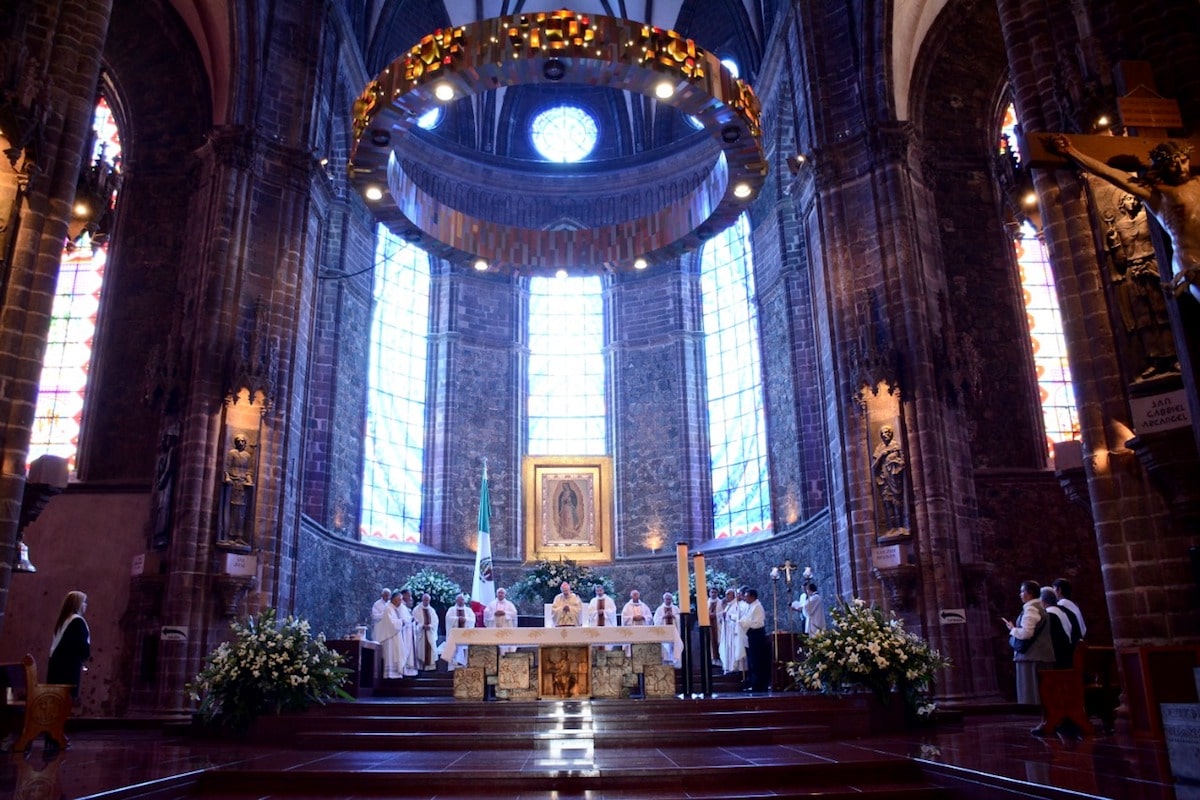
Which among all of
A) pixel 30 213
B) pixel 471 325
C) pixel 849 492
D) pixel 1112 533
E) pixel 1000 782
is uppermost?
pixel 471 325

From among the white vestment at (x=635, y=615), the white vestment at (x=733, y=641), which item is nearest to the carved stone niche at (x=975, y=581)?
the white vestment at (x=733, y=641)

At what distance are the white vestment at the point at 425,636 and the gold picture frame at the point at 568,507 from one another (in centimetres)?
560

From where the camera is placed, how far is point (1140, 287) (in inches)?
336

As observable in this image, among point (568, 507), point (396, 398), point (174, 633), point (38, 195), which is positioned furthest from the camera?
point (568, 507)

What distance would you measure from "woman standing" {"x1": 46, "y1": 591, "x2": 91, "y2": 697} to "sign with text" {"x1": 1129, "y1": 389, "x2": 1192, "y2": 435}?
35.2ft

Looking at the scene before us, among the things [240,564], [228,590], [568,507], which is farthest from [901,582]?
[568,507]

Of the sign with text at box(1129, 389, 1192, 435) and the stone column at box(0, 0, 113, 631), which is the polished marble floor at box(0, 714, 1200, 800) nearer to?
the stone column at box(0, 0, 113, 631)

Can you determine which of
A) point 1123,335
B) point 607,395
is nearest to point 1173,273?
point 1123,335

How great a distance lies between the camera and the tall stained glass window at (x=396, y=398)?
21.9 metres

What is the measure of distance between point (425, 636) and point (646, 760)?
34.7ft

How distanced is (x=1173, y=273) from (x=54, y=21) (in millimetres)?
11077

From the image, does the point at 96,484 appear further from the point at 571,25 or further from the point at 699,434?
the point at 699,434

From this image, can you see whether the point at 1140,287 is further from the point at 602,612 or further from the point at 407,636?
the point at 407,636

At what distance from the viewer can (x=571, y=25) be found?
1036 centimetres
